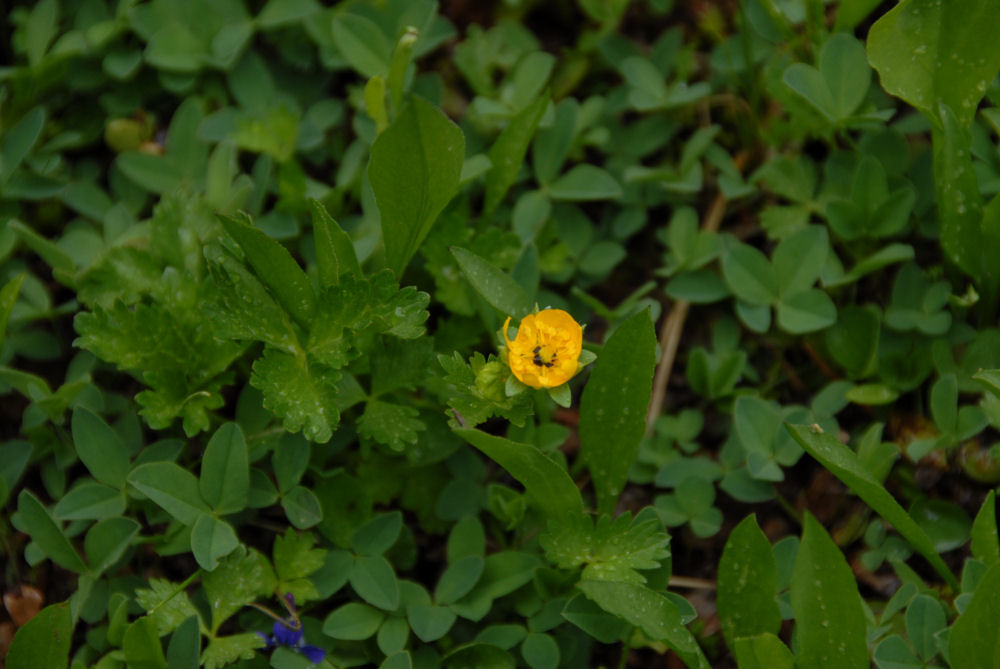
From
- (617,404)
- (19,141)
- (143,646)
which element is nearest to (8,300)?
(19,141)

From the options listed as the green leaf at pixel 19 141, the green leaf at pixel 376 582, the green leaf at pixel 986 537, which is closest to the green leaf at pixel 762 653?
the green leaf at pixel 986 537

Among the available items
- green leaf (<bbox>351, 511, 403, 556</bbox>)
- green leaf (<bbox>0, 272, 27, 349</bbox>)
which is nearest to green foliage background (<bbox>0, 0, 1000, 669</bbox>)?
green leaf (<bbox>351, 511, 403, 556</bbox>)

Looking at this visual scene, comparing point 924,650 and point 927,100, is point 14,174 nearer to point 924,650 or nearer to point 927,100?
point 927,100

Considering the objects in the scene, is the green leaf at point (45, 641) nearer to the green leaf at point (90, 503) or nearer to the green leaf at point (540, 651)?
the green leaf at point (90, 503)

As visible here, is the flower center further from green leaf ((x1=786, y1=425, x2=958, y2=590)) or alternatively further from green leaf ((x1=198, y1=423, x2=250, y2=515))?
green leaf ((x1=198, y1=423, x2=250, y2=515))

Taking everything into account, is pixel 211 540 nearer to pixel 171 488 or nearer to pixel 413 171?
pixel 171 488
